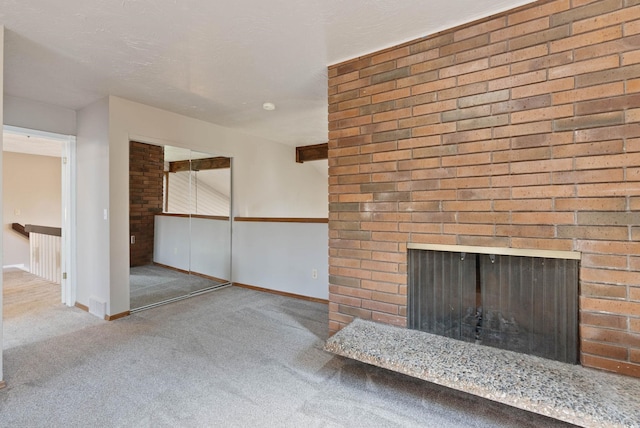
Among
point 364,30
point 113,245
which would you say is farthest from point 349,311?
point 113,245

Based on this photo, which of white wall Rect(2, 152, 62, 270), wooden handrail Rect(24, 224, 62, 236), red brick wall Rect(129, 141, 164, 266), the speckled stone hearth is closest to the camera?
the speckled stone hearth

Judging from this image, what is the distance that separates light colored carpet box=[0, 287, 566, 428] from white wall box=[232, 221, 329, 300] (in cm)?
97

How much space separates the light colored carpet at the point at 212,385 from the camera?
1.66 m

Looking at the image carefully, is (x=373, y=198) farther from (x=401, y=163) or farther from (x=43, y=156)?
(x=43, y=156)

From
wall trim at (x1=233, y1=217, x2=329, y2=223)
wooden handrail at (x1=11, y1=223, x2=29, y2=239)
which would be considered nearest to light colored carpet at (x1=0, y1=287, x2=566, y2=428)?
wall trim at (x1=233, y1=217, x2=329, y2=223)

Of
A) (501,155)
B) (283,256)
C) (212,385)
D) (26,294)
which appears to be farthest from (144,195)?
(501,155)

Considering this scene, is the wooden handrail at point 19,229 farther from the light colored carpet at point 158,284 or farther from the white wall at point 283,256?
the white wall at point 283,256

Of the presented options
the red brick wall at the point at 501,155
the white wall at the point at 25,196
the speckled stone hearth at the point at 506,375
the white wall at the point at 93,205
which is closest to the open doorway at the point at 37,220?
the white wall at the point at 25,196

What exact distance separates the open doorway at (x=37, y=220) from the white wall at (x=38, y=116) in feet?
0.22

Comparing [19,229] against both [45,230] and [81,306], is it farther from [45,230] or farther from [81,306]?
[81,306]

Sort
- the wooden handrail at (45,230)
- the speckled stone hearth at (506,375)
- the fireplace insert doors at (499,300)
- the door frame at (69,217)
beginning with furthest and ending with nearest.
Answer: the wooden handrail at (45,230), the door frame at (69,217), the fireplace insert doors at (499,300), the speckled stone hearth at (506,375)

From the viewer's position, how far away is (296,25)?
6.29ft

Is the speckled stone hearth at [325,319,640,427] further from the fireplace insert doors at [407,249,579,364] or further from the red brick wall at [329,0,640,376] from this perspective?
the red brick wall at [329,0,640,376]

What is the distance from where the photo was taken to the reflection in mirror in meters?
3.66
